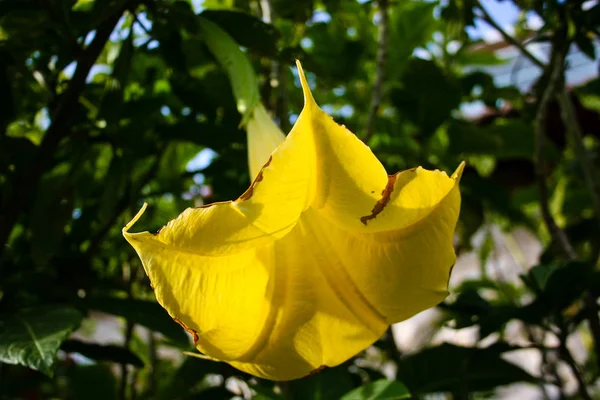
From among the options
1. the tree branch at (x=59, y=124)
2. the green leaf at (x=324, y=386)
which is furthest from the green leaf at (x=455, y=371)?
the tree branch at (x=59, y=124)

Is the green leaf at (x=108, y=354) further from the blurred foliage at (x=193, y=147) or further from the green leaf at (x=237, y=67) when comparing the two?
the green leaf at (x=237, y=67)

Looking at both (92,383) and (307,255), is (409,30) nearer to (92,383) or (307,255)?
(307,255)

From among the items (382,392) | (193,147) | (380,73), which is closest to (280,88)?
(380,73)

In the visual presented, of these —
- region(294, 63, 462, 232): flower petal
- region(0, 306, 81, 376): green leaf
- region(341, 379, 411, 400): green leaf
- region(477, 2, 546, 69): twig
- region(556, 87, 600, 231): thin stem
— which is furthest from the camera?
region(477, 2, 546, 69): twig

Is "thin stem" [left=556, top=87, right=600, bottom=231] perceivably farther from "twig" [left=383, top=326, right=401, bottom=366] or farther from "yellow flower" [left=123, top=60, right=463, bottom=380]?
"yellow flower" [left=123, top=60, right=463, bottom=380]

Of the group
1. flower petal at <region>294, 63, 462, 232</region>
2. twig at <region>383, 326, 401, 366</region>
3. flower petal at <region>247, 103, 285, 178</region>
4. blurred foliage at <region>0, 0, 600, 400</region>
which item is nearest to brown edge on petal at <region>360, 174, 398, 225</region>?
flower petal at <region>294, 63, 462, 232</region>

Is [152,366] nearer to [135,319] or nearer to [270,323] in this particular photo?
[135,319]
